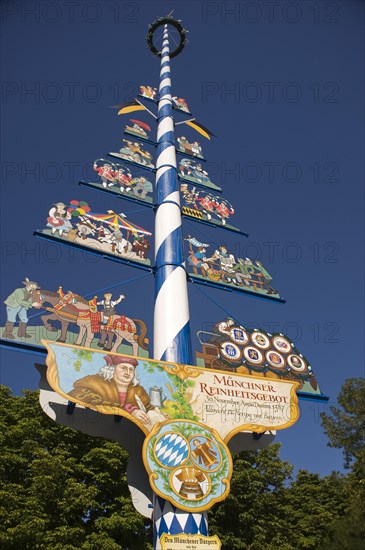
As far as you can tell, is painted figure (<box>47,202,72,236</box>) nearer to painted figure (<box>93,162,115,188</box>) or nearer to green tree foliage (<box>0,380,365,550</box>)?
painted figure (<box>93,162,115,188</box>)

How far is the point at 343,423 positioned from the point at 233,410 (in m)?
9.36

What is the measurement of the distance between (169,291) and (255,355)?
6.19 feet

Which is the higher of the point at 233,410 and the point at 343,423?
the point at 343,423

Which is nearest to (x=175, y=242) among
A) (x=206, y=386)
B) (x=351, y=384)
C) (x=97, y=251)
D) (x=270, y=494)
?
(x=97, y=251)

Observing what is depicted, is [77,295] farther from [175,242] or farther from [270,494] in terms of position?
[270,494]

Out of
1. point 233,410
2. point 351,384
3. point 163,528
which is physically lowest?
point 163,528

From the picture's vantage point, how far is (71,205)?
1083 cm

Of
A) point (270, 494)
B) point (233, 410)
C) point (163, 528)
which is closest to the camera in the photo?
point (163, 528)

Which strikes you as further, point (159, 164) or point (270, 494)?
point (270, 494)

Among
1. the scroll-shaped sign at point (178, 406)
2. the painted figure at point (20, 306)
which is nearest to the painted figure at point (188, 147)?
the painted figure at point (20, 306)

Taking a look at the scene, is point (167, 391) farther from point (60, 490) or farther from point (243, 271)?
point (60, 490)

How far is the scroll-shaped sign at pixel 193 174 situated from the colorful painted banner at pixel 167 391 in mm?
6322

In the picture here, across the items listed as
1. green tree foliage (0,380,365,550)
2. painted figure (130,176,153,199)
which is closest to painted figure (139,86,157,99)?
painted figure (130,176,153,199)

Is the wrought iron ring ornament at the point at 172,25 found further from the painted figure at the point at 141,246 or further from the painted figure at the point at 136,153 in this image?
the painted figure at the point at 141,246
